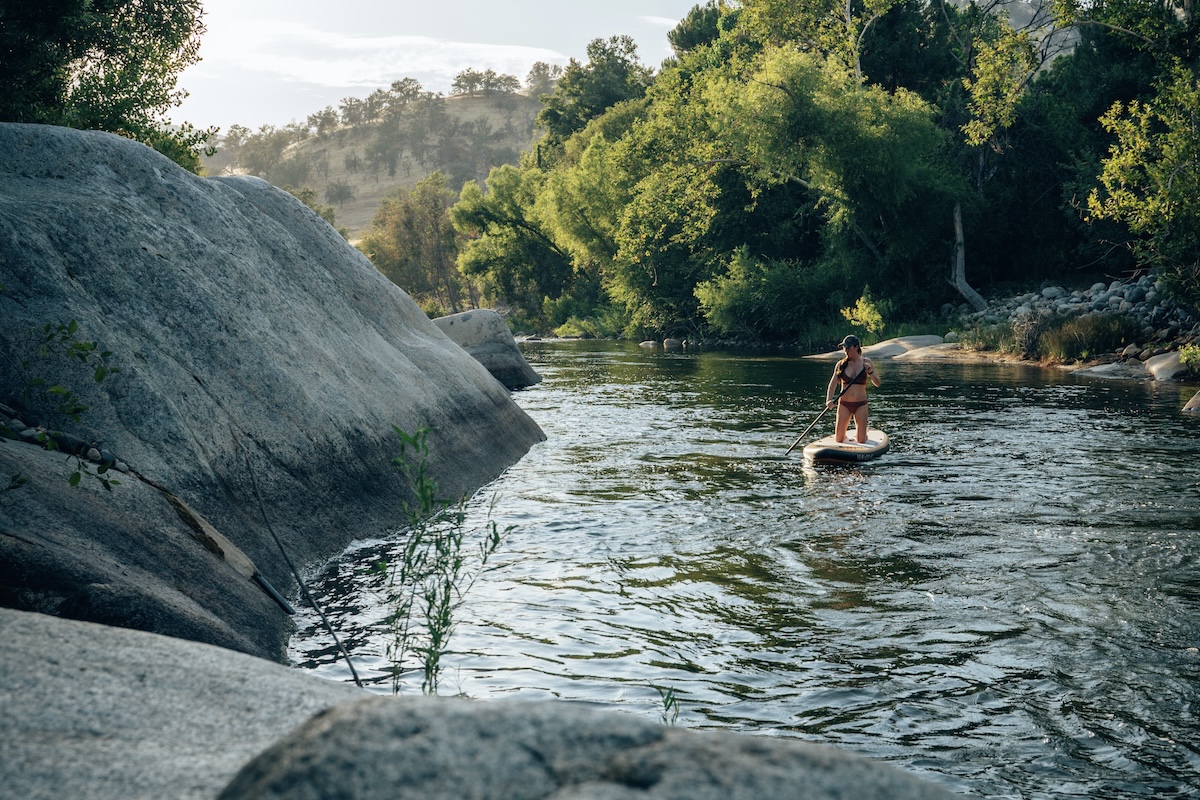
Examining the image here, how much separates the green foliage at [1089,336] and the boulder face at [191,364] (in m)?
Answer: 23.5

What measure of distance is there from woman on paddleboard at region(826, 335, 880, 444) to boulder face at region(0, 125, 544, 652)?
674 cm

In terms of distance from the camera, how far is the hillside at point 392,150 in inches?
5896

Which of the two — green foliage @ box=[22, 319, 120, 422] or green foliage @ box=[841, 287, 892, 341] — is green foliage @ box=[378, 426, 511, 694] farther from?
green foliage @ box=[841, 287, 892, 341]

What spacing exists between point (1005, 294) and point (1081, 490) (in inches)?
1221

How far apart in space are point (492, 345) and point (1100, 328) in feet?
57.1

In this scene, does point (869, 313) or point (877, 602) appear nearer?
point (877, 602)

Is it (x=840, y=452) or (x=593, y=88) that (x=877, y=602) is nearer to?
(x=840, y=452)

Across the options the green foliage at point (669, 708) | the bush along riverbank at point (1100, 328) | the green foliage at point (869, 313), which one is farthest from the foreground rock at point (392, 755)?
the green foliage at point (869, 313)

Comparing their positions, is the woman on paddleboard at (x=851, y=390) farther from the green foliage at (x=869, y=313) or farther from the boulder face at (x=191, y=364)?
the green foliage at (x=869, y=313)

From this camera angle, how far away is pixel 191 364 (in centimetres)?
897

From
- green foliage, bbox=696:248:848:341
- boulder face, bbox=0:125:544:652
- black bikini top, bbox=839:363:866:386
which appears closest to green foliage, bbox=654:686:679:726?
boulder face, bbox=0:125:544:652

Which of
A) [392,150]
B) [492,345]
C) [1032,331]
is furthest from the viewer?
[392,150]

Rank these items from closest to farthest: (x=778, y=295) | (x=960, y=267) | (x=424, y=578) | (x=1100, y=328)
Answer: (x=424, y=578) < (x=1100, y=328) < (x=960, y=267) < (x=778, y=295)

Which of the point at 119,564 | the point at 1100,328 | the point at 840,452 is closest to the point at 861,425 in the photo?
the point at 840,452
